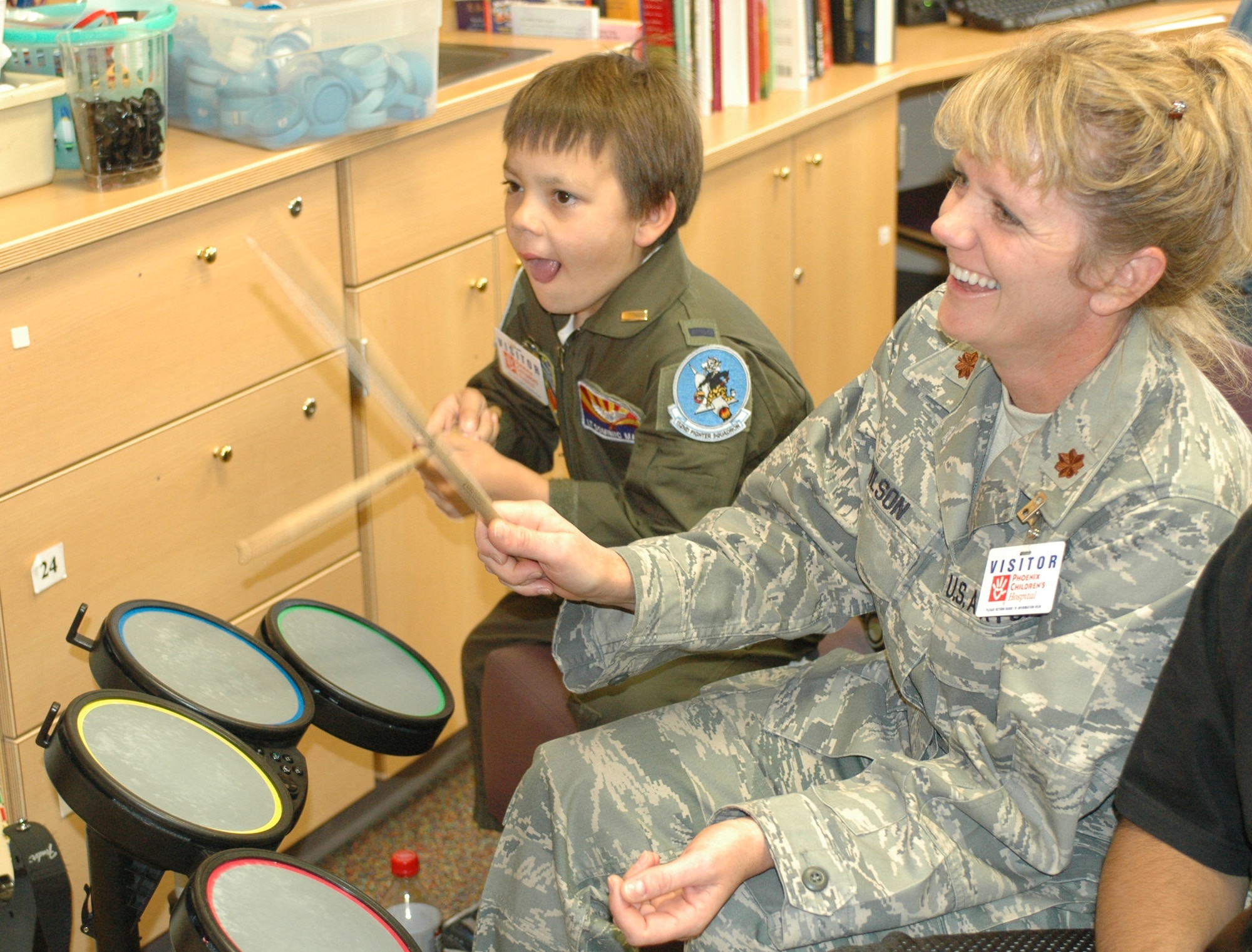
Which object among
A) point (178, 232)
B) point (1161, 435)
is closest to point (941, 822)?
point (1161, 435)

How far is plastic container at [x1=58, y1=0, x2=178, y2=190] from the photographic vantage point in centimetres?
160

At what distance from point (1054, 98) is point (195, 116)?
3.82 ft

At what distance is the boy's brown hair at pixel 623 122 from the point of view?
1.75 meters

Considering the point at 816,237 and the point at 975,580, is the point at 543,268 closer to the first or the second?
the point at 975,580

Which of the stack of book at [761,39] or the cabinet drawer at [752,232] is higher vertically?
the stack of book at [761,39]

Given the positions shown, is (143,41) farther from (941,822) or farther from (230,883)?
(941,822)

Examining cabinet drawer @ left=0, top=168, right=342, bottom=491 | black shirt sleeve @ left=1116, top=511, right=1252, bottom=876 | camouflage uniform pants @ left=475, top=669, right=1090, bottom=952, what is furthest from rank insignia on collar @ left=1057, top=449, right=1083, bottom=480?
cabinet drawer @ left=0, top=168, right=342, bottom=491

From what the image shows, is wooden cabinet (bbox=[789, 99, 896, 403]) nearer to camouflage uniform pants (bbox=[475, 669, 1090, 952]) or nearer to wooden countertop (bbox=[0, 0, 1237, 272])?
wooden countertop (bbox=[0, 0, 1237, 272])

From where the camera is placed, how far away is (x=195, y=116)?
185 centimetres

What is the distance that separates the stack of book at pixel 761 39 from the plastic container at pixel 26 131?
3.96 feet

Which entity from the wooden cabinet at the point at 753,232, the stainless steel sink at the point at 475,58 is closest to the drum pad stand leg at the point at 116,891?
the stainless steel sink at the point at 475,58

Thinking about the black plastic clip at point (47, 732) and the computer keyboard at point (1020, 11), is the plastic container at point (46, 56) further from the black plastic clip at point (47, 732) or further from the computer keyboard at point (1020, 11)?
the computer keyboard at point (1020, 11)

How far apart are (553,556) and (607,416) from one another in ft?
1.47

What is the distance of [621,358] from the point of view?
1.76 metres
